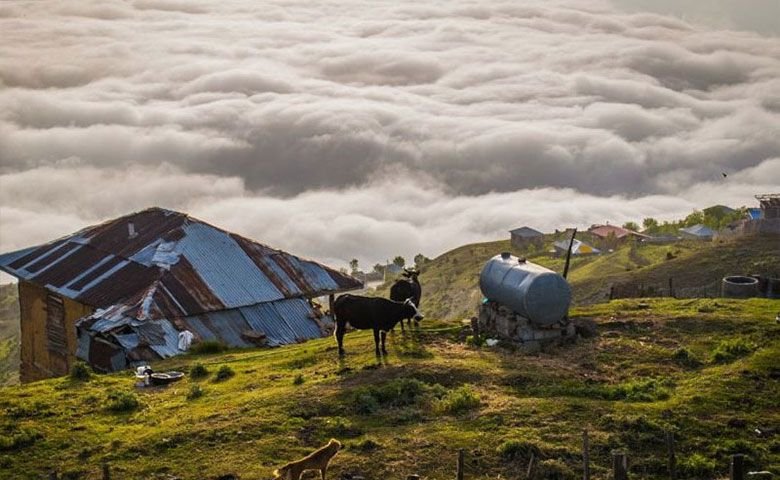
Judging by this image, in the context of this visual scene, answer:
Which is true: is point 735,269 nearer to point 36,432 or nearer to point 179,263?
point 179,263

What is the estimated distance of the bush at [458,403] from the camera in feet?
72.7

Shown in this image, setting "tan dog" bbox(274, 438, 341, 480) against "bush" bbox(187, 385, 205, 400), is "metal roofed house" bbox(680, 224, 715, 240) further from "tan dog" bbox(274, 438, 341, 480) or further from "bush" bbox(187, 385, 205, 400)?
"tan dog" bbox(274, 438, 341, 480)

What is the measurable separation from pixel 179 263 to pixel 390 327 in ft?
55.4

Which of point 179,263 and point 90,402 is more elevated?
point 179,263

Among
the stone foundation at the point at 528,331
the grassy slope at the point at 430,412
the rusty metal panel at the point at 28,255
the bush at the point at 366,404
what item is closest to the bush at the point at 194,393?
the grassy slope at the point at 430,412

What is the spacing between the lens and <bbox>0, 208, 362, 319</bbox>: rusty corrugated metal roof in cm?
3991

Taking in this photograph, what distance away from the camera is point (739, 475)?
1483cm

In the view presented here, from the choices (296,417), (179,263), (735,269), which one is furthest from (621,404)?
(735,269)

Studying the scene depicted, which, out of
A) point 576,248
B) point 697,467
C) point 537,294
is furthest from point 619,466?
point 576,248

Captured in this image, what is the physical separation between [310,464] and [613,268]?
252ft

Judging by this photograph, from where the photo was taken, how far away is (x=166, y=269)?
135ft

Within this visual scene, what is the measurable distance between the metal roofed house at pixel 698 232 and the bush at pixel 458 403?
102 metres

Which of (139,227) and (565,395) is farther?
(139,227)

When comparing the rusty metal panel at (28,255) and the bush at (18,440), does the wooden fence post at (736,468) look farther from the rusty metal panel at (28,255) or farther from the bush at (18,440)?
the rusty metal panel at (28,255)
